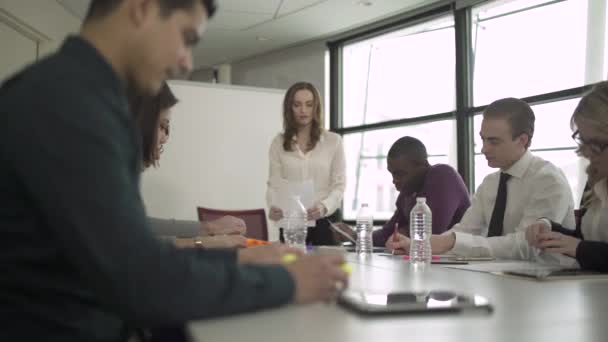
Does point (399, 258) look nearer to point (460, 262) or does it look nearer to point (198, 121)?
point (460, 262)

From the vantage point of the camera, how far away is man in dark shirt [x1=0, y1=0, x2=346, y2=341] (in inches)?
27.3

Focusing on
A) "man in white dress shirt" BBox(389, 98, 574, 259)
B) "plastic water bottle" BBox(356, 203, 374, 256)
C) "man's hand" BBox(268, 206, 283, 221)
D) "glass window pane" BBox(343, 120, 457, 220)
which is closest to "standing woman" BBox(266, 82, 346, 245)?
"man's hand" BBox(268, 206, 283, 221)

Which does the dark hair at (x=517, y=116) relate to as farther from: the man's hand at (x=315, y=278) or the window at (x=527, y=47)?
the window at (x=527, y=47)

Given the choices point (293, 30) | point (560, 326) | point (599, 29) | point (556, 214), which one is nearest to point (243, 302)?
point (560, 326)

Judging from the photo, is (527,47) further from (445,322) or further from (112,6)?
(112,6)

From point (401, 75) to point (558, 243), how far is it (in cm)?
446

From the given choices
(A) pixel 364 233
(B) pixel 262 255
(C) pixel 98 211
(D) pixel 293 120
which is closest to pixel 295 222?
(A) pixel 364 233

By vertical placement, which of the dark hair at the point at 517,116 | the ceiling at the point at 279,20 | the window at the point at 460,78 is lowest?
the dark hair at the point at 517,116

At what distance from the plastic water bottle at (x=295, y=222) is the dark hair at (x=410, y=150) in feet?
1.87

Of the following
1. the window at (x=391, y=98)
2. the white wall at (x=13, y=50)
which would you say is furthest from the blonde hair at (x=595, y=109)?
the white wall at (x=13, y=50)

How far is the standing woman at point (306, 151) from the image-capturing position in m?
3.45

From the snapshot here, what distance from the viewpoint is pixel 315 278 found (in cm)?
91

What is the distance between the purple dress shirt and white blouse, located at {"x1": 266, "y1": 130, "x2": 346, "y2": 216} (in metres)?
0.49

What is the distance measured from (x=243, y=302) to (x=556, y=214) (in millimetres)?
1741
